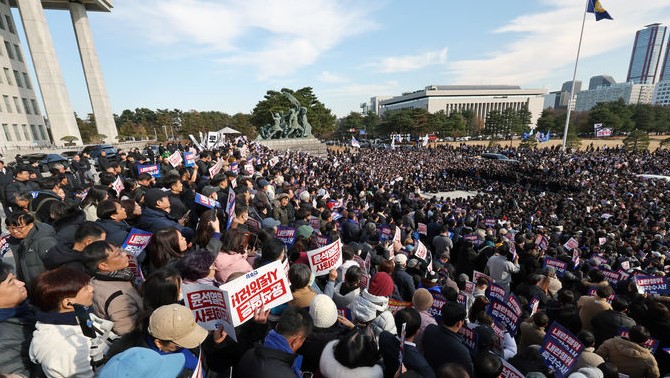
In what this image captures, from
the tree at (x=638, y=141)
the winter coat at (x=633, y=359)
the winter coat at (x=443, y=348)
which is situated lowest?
the tree at (x=638, y=141)

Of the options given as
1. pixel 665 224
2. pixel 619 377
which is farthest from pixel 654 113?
pixel 619 377

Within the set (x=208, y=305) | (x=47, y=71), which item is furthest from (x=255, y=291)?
(x=47, y=71)

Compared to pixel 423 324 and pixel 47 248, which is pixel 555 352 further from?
pixel 47 248

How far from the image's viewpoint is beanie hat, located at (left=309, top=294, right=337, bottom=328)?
8.53ft

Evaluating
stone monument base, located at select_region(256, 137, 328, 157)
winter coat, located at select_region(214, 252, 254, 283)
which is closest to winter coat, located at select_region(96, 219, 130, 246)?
winter coat, located at select_region(214, 252, 254, 283)

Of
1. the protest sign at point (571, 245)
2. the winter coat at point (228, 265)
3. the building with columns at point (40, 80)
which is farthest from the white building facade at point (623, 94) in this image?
the winter coat at point (228, 265)

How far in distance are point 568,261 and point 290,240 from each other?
611 centimetres

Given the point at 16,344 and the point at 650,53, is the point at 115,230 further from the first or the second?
the point at 650,53

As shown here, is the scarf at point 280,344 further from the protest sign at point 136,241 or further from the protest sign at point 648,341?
the protest sign at point 648,341

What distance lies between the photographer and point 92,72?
35.8m

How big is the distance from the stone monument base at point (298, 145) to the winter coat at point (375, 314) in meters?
29.8

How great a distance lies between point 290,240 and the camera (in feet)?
17.9

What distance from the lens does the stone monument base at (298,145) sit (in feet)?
107

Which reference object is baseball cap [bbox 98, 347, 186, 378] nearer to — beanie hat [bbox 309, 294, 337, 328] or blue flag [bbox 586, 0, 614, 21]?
beanie hat [bbox 309, 294, 337, 328]
